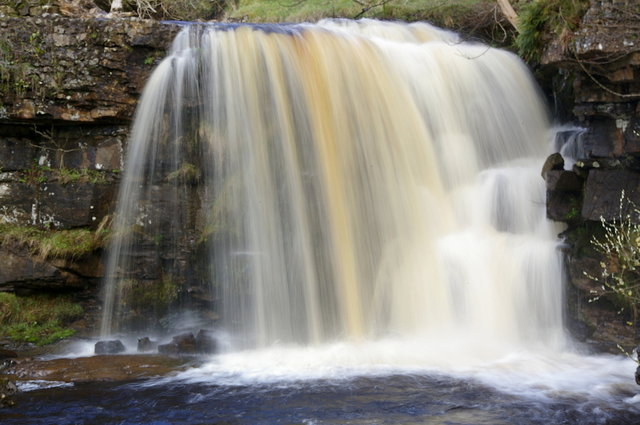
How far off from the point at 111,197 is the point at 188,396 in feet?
12.9

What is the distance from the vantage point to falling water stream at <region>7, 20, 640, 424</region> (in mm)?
8516

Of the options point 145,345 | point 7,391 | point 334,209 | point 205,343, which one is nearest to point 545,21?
point 334,209

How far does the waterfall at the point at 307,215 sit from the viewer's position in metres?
8.66

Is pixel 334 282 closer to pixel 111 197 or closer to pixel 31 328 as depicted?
pixel 111 197

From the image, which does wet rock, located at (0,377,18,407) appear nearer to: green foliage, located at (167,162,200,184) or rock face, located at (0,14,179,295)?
rock face, located at (0,14,179,295)

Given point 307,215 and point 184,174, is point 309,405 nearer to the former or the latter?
point 307,215

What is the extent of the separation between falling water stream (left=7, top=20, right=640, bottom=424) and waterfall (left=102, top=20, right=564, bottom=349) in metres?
0.02

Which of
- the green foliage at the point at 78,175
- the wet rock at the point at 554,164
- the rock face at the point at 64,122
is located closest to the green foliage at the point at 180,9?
the rock face at the point at 64,122

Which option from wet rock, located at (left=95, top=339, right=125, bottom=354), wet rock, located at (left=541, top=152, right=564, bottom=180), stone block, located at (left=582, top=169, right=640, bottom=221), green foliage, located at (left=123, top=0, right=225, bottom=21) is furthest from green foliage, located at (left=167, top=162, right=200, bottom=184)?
stone block, located at (left=582, top=169, right=640, bottom=221)

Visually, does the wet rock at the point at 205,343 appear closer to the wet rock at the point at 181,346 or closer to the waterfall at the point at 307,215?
the wet rock at the point at 181,346

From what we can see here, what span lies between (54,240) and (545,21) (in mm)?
7743

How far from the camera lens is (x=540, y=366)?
7398mm

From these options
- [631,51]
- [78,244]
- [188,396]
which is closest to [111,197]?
[78,244]

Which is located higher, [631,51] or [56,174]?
[631,51]
